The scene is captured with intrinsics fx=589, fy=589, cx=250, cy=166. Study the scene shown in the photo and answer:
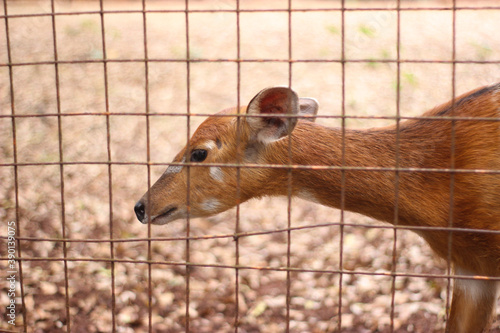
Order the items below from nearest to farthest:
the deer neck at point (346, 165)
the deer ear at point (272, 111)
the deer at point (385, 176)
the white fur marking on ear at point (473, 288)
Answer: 1. the deer ear at point (272, 111)
2. the deer at point (385, 176)
3. the deer neck at point (346, 165)
4. the white fur marking on ear at point (473, 288)

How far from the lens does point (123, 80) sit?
30.9 feet

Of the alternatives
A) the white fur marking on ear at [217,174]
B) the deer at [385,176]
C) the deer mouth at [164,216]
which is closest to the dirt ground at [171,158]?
the deer mouth at [164,216]

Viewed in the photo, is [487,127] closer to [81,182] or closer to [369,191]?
[369,191]

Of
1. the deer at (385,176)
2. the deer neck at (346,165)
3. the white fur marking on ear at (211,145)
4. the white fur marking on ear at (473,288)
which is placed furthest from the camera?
the white fur marking on ear at (473,288)

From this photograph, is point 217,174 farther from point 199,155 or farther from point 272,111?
point 272,111

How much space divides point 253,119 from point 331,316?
2.23 metres

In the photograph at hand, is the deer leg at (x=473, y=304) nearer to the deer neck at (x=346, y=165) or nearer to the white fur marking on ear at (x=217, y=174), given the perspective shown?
the deer neck at (x=346, y=165)

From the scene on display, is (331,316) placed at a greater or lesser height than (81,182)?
lesser

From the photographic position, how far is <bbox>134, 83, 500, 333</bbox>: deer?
3576 millimetres

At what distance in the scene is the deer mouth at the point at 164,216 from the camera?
401 centimetres

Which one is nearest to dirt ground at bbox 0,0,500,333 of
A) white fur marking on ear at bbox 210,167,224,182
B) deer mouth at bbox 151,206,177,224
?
deer mouth at bbox 151,206,177,224

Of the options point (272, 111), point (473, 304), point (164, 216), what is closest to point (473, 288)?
point (473, 304)

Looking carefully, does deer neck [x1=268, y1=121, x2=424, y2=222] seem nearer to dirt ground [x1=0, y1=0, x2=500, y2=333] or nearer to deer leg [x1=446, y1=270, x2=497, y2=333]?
dirt ground [x1=0, y1=0, x2=500, y2=333]

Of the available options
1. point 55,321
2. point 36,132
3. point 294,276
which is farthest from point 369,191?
point 36,132
